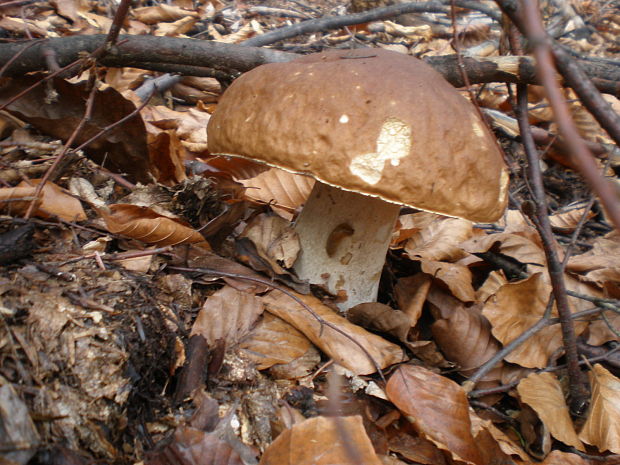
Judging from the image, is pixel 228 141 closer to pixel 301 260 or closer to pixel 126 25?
pixel 301 260

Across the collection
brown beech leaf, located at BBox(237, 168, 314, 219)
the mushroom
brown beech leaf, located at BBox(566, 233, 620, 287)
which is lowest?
brown beech leaf, located at BBox(237, 168, 314, 219)

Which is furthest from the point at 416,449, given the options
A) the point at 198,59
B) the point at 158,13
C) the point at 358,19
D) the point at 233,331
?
the point at 158,13

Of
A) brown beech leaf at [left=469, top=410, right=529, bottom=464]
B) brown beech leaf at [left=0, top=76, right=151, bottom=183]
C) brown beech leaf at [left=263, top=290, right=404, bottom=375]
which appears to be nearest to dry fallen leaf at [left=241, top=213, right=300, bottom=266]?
brown beech leaf at [left=263, top=290, right=404, bottom=375]

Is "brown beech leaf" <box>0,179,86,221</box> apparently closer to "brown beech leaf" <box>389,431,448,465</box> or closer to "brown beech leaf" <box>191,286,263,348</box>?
"brown beech leaf" <box>191,286,263,348</box>

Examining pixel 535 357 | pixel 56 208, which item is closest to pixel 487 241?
pixel 535 357

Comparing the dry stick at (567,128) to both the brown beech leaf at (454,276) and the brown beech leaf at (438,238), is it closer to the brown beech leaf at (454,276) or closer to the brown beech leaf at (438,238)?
the brown beech leaf at (454,276)

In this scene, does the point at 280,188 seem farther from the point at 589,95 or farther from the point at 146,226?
the point at 589,95
